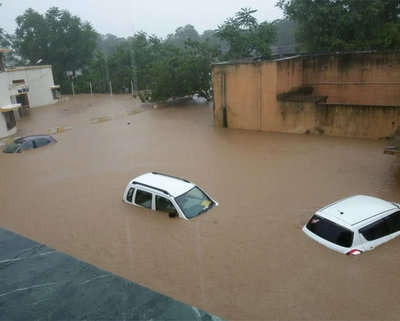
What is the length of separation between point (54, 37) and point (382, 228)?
49762 mm

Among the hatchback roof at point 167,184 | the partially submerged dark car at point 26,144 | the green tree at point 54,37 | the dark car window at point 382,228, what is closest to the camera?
the dark car window at point 382,228

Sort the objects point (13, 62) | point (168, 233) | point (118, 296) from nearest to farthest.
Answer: point (118, 296)
point (168, 233)
point (13, 62)

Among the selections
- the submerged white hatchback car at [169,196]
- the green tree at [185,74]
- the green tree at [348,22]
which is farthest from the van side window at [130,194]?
the green tree at [185,74]

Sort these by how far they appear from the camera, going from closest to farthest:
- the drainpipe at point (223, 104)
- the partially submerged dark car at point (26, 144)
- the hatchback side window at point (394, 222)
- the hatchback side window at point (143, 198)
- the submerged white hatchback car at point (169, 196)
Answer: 1. the hatchback side window at point (394, 222)
2. the submerged white hatchback car at point (169, 196)
3. the hatchback side window at point (143, 198)
4. the partially submerged dark car at point (26, 144)
5. the drainpipe at point (223, 104)

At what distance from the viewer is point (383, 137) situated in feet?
56.3

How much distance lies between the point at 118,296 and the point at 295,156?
11.9m

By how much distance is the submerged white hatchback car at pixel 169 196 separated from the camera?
9758 millimetres

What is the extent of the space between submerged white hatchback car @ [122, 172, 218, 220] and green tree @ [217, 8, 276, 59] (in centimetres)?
2161

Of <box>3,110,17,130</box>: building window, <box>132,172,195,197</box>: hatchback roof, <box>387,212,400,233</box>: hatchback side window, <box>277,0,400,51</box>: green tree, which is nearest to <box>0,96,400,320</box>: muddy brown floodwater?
<box>387,212,400,233</box>: hatchback side window

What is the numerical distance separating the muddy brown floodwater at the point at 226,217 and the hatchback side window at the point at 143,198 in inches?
8.4

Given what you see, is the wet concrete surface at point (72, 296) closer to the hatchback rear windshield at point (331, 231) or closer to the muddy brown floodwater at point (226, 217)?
the muddy brown floodwater at point (226, 217)

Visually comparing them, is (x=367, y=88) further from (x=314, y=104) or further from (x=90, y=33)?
(x=90, y=33)

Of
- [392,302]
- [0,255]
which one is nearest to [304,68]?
[392,302]

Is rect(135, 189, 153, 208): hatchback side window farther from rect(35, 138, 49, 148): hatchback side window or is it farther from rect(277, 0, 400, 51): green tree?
rect(277, 0, 400, 51): green tree
